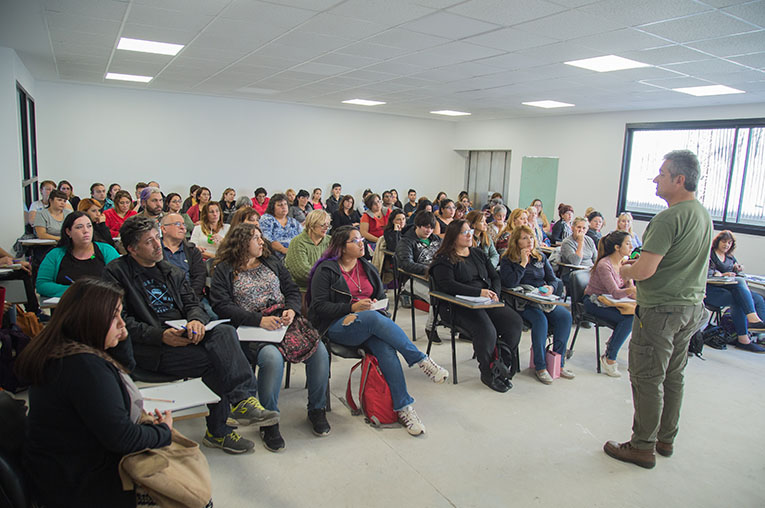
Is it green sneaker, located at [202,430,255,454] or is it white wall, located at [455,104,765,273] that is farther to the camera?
white wall, located at [455,104,765,273]

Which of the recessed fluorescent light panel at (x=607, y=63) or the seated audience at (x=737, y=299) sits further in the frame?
the recessed fluorescent light panel at (x=607, y=63)

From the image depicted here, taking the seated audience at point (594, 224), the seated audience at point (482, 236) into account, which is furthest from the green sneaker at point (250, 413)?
the seated audience at point (594, 224)

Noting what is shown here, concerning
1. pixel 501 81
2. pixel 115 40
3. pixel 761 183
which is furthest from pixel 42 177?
pixel 761 183

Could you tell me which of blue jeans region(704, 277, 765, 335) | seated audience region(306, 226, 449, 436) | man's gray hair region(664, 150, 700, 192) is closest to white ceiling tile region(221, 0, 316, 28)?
seated audience region(306, 226, 449, 436)

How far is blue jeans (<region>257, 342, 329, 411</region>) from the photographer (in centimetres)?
277

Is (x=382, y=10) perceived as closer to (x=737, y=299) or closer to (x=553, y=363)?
(x=553, y=363)

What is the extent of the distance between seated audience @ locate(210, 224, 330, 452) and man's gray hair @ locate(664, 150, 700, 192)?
2.24 m

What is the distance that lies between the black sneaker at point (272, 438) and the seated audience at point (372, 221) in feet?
14.0

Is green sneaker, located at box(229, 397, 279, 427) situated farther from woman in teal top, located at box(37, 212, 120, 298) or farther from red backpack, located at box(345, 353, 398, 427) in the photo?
woman in teal top, located at box(37, 212, 120, 298)

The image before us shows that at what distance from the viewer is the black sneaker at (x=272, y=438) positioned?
8.95 ft

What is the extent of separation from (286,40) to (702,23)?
3.73 metres

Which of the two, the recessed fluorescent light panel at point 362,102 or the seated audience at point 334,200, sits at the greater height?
the recessed fluorescent light panel at point 362,102

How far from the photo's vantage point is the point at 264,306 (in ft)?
10.2

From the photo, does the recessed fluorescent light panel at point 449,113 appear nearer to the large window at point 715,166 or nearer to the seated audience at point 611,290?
the large window at point 715,166
